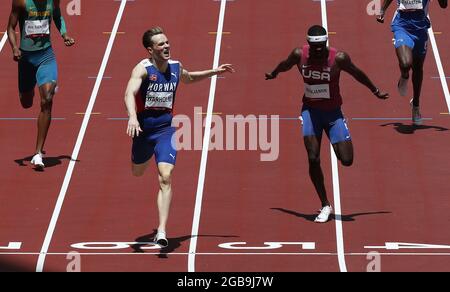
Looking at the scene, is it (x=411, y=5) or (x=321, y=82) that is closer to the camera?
(x=321, y=82)

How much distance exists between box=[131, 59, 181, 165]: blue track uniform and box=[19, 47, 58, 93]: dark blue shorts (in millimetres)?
3273

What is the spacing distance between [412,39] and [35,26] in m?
5.17

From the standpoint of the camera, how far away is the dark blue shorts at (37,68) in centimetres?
1986

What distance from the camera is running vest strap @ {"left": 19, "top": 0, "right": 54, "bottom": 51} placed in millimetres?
20000

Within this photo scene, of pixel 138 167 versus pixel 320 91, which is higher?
pixel 320 91

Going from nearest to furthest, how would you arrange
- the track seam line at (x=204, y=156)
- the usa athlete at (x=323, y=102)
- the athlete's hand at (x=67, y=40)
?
the track seam line at (x=204, y=156) < the usa athlete at (x=323, y=102) < the athlete's hand at (x=67, y=40)

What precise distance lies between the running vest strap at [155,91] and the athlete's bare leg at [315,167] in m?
1.88

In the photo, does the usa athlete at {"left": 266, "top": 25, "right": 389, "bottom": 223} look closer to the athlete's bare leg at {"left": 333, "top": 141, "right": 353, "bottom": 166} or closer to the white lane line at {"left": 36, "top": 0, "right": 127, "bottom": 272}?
the athlete's bare leg at {"left": 333, "top": 141, "right": 353, "bottom": 166}

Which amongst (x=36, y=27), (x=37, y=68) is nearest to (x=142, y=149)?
(x=37, y=68)

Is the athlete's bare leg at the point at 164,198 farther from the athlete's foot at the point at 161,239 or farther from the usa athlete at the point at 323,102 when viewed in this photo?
the usa athlete at the point at 323,102

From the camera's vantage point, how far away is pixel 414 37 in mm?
21188

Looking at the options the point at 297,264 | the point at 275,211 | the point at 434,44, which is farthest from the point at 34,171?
the point at 434,44

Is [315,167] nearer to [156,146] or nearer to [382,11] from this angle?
[156,146]

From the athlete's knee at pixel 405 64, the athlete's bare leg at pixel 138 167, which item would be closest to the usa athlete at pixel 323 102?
the athlete's bare leg at pixel 138 167
